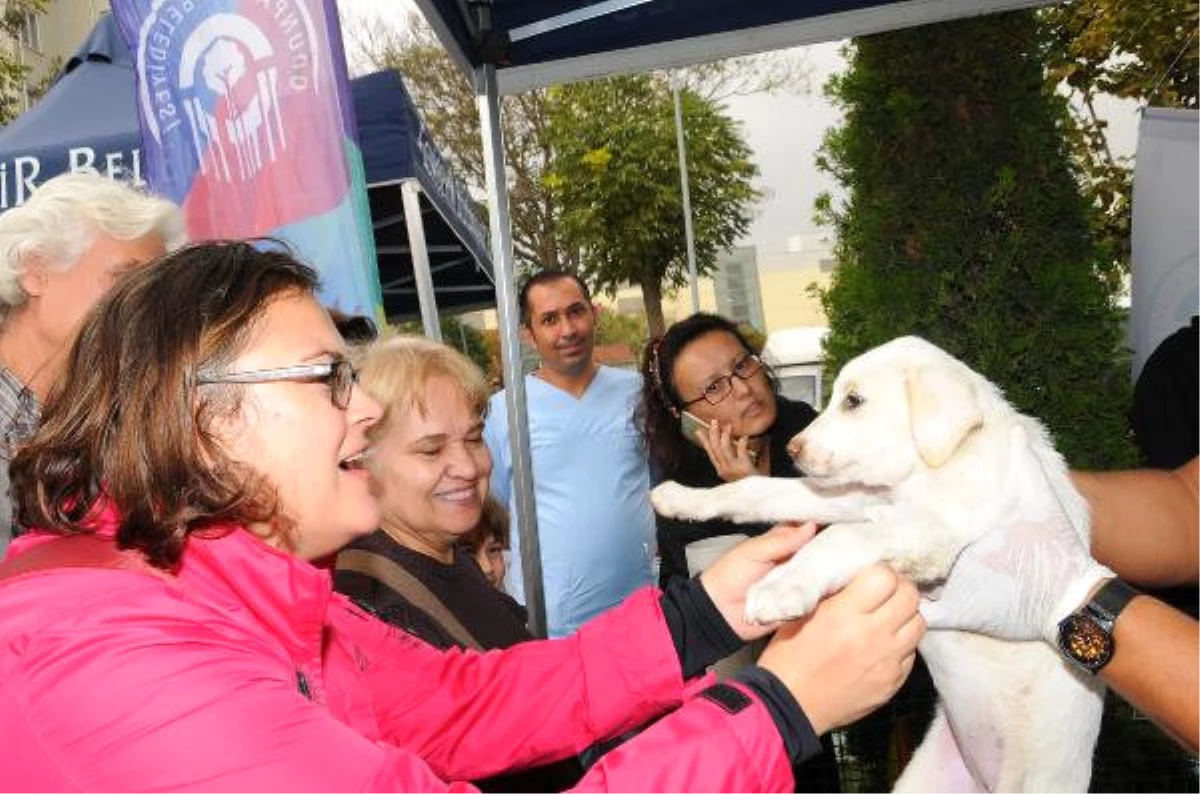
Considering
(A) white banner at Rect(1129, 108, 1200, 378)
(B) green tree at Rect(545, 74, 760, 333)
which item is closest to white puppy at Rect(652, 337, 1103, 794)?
(A) white banner at Rect(1129, 108, 1200, 378)

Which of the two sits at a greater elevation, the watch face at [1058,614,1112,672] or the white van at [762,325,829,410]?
the watch face at [1058,614,1112,672]

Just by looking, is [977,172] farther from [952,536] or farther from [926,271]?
[952,536]

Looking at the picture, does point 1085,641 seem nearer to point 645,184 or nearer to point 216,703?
point 216,703

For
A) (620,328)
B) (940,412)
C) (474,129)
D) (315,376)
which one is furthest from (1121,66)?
(620,328)

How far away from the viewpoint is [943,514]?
231 cm

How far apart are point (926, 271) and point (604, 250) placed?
13.4 meters

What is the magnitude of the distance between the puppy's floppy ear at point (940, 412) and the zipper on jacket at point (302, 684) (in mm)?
1662

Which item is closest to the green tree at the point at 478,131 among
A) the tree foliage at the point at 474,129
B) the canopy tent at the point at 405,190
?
the tree foliage at the point at 474,129

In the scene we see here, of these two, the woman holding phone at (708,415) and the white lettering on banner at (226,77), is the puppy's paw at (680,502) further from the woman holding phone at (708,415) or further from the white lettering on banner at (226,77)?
the white lettering on banner at (226,77)

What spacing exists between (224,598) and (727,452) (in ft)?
9.04

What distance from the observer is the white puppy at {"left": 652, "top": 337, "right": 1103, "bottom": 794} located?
85.0 inches

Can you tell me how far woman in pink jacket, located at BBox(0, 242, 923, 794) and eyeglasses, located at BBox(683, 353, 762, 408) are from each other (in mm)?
2389

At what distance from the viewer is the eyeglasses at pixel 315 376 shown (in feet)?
4.47

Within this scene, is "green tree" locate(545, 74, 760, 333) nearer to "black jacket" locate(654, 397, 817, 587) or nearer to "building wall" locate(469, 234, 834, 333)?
"building wall" locate(469, 234, 834, 333)
